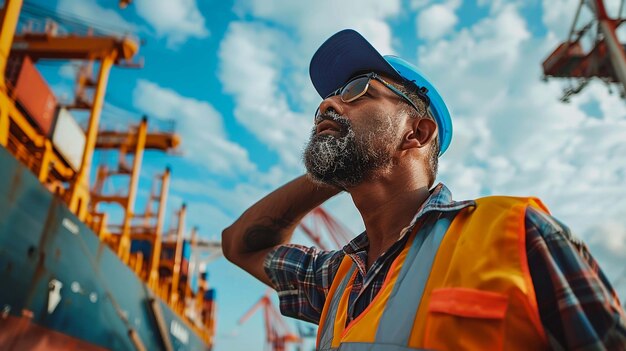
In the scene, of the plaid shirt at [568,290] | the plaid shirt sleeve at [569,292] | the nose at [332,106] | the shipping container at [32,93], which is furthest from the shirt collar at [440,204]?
the shipping container at [32,93]

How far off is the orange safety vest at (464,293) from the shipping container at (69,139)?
12.1 meters

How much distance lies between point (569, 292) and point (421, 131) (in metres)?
1.11

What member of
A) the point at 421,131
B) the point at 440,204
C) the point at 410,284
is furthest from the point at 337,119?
the point at 410,284

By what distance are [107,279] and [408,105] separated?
1048 cm

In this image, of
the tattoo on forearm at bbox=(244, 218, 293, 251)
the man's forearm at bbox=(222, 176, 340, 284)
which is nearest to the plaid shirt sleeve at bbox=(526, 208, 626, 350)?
the man's forearm at bbox=(222, 176, 340, 284)

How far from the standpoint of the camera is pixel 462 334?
895 millimetres

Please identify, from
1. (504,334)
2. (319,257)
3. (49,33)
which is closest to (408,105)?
(319,257)

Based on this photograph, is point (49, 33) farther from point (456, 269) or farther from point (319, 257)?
point (456, 269)

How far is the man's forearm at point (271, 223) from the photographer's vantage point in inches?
90.3

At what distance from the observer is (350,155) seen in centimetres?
174

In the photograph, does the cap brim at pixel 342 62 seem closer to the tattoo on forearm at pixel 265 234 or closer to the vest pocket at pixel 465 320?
the tattoo on forearm at pixel 265 234

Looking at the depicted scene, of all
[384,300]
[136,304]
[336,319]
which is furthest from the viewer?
[136,304]

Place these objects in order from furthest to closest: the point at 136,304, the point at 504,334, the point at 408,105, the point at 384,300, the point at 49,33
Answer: the point at 49,33, the point at 136,304, the point at 408,105, the point at 384,300, the point at 504,334

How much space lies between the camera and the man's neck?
5.51 ft
